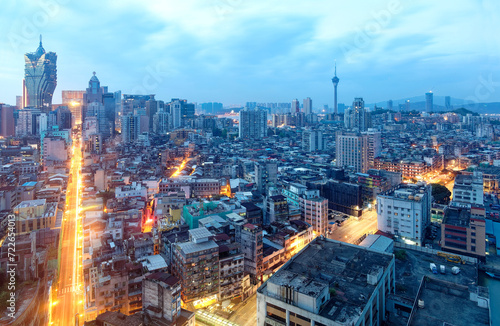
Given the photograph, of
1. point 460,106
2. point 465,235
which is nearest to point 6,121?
point 465,235

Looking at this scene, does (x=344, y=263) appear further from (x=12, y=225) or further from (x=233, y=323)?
(x=12, y=225)

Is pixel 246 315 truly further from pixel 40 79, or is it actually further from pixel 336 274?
pixel 40 79

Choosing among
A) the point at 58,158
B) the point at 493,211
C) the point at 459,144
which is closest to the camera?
the point at 493,211

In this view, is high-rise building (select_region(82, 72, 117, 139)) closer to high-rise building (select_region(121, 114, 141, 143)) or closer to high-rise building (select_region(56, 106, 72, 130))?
high-rise building (select_region(121, 114, 141, 143))

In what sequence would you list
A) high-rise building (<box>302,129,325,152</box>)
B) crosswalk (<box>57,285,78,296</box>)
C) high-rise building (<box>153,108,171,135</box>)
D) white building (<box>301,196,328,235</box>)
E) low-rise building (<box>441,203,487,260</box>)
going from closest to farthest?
1. crosswalk (<box>57,285,78,296</box>)
2. low-rise building (<box>441,203,487,260</box>)
3. white building (<box>301,196,328,235</box>)
4. high-rise building (<box>302,129,325,152</box>)
5. high-rise building (<box>153,108,171,135</box>)

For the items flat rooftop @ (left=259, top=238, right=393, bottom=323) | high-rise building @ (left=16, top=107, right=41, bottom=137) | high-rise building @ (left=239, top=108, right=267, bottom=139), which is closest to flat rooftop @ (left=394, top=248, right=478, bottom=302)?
flat rooftop @ (left=259, top=238, right=393, bottom=323)

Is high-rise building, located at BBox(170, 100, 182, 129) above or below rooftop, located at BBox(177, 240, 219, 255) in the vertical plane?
above

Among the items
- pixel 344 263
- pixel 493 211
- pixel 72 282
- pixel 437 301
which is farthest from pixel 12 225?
pixel 493 211
